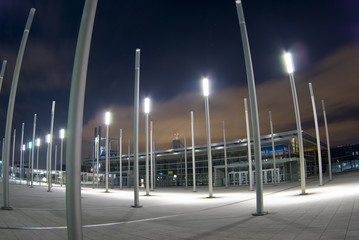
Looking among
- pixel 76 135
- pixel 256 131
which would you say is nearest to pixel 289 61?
pixel 256 131

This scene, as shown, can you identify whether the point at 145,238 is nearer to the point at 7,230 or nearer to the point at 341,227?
the point at 7,230

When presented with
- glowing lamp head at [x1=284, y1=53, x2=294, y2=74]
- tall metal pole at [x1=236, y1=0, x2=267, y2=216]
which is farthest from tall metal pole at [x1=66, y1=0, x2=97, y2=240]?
glowing lamp head at [x1=284, y1=53, x2=294, y2=74]

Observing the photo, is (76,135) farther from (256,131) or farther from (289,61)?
(289,61)

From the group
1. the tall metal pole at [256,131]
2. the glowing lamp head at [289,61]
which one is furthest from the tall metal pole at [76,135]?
the glowing lamp head at [289,61]

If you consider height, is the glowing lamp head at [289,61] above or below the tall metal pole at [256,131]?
above

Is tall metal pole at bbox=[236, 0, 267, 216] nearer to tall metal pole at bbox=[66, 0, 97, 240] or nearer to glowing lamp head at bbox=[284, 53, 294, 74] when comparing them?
glowing lamp head at bbox=[284, 53, 294, 74]

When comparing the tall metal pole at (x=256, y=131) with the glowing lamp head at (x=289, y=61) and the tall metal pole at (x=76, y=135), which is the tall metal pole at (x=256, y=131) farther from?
the tall metal pole at (x=76, y=135)

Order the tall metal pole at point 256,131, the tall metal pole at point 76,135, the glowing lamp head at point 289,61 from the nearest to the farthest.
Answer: the tall metal pole at point 76,135
the tall metal pole at point 256,131
the glowing lamp head at point 289,61

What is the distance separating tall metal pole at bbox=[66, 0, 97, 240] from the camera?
5.02 m

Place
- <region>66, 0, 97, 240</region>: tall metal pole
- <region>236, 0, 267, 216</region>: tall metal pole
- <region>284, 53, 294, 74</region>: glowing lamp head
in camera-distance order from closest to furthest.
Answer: <region>66, 0, 97, 240</region>: tall metal pole → <region>236, 0, 267, 216</region>: tall metal pole → <region>284, 53, 294, 74</region>: glowing lamp head

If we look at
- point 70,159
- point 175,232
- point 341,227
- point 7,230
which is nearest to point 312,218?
point 341,227

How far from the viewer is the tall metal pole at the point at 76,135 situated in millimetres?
5023

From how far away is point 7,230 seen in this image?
8.04 m

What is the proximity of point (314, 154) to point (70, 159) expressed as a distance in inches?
2376
